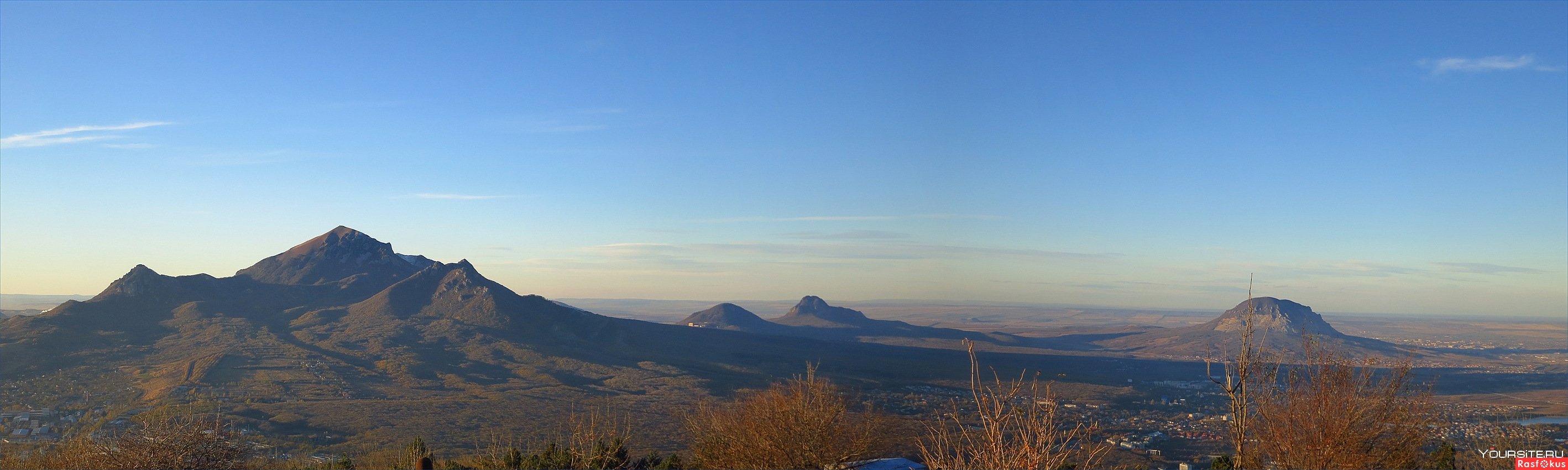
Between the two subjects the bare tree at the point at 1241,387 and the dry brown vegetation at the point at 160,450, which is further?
the dry brown vegetation at the point at 160,450

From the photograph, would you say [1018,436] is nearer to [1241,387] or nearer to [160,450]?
[1241,387]

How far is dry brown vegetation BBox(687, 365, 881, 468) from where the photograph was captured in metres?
17.3

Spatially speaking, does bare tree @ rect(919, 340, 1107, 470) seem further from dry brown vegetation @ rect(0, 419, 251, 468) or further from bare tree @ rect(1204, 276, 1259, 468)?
dry brown vegetation @ rect(0, 419, 251, 468)

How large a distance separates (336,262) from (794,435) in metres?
102

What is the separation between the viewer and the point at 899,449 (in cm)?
2816

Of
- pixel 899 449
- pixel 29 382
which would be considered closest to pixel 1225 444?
pixel 899 449

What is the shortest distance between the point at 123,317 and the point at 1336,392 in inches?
3521

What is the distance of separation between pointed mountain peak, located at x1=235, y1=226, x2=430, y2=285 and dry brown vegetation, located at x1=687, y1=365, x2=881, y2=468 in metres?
92.7

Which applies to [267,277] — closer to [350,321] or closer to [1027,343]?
[350,321]

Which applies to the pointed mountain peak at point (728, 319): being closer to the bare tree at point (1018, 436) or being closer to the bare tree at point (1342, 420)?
the bare tree at point (1342, 420)

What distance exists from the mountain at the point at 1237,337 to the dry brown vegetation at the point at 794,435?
222 feet

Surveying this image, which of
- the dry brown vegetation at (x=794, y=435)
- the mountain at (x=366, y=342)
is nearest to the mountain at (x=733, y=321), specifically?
the mountain at (x=366, y=342)

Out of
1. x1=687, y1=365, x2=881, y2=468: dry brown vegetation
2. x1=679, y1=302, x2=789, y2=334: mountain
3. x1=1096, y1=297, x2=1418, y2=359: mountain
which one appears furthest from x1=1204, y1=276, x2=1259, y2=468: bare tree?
x1=679, y1=302, x2=789, y2=334: mountain

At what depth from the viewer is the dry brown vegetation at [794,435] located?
17297mm
